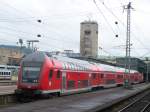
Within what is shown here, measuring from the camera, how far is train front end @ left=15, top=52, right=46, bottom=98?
28.6 m

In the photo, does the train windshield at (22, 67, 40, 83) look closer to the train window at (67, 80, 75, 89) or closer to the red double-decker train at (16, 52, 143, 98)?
the red double-decker train at (16, 52, 143, 98)

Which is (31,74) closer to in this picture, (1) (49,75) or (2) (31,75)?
(2) (31,75)

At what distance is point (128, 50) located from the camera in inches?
2034

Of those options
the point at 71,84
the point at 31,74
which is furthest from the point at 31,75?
the point at 71,84

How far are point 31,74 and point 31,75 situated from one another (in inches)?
3.3

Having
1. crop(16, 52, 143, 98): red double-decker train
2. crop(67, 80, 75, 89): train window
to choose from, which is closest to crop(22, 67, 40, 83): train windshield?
crop(16, 52, 143, 98): red double-decker train

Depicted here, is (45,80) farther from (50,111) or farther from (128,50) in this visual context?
(128,50)

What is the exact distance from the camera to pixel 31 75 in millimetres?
29078

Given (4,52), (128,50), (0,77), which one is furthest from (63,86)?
(4,52)

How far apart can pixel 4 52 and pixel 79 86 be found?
70.2 meters

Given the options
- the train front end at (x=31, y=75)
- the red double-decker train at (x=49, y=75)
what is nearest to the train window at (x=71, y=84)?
the red double-decker train at (x=49, y=75)

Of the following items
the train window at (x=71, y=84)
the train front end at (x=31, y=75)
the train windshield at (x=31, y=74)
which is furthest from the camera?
the train window at (x=71, y=84)

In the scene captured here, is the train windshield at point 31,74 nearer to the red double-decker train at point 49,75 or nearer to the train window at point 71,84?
the red double-decker train at point 49,75

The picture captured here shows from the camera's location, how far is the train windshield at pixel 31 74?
28.8 m
